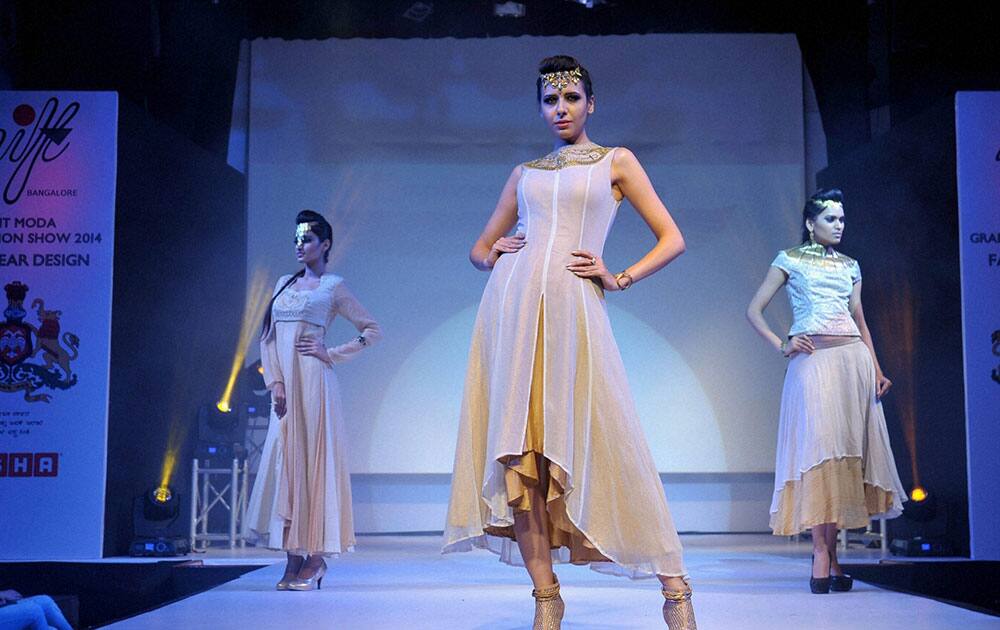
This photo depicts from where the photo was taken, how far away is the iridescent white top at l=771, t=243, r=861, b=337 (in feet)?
14.0


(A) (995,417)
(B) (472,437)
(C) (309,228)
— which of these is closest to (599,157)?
(B) (472,437)

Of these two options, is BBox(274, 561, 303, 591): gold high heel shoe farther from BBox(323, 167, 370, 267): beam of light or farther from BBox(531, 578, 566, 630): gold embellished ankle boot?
BBox(323, 167, 370, 267): beam of light

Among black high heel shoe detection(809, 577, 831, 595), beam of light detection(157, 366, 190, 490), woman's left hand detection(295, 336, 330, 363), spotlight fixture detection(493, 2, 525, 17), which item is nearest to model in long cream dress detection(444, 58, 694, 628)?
black high heel shoe detection(809, 577, 831, 595)

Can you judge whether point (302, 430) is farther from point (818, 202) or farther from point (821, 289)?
point (818, 202)

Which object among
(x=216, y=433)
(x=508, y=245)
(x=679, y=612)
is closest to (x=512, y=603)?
(x=679, y=612)

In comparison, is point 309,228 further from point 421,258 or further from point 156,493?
point 421,258

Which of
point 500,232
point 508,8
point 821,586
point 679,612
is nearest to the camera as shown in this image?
point 679,612

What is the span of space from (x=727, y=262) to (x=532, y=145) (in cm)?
173

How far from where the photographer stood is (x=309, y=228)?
4559 millimetres

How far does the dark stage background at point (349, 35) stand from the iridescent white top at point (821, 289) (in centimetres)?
229

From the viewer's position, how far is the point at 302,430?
459cm

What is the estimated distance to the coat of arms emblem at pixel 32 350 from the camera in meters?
6.15
